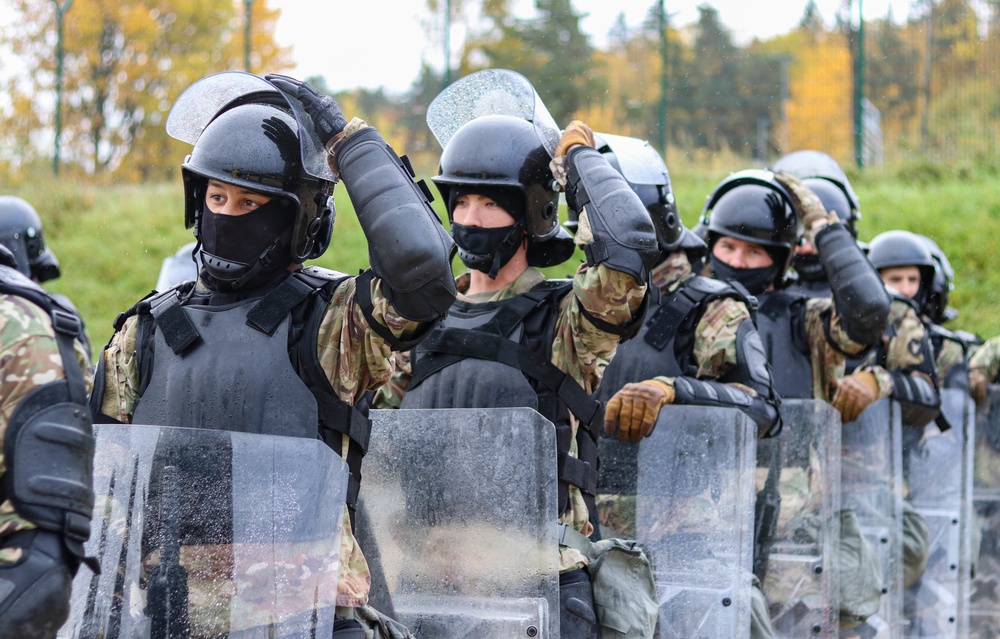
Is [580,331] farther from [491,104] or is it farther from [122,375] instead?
[122,375]

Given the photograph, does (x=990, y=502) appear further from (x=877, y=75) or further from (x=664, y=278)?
(x=877, y=75)

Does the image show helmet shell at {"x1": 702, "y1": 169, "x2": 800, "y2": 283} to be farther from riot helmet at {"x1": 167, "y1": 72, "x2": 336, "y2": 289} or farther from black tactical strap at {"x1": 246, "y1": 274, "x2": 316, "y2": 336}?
black tactical strap at {"x1": 246, "y1": 274, "x2": 316, "y2": 336}

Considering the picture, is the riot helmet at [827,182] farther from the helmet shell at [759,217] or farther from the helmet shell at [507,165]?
the helmet shell at [507,165]

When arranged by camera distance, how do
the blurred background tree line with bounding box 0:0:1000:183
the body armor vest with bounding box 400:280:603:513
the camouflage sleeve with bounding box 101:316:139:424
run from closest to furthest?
the camouflage sleeve with bounding box 101:316:139:424, the body armor vest with bounding box 400:280:603:513, the blurred background tree line with bounding box 0:0:1000:183

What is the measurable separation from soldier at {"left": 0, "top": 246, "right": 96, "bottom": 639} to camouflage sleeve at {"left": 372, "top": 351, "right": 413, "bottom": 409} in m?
2.06

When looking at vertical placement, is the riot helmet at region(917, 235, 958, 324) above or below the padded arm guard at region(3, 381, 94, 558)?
above

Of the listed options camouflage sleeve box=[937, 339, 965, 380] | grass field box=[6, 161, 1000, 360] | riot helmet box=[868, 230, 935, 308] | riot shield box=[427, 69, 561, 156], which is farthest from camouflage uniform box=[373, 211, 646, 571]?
grass field box=[6, 161, 1000, 360]

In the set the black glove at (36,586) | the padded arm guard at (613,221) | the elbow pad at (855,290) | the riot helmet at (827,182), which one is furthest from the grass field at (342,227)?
the black glove at (36,586)

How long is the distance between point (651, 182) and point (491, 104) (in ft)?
2.98

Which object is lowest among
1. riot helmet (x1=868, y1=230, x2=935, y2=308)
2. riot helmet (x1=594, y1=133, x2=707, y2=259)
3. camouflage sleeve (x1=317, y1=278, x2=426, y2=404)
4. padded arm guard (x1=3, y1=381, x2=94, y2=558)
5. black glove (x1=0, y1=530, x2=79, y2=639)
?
black glove (x1=0, y1=530, x2=79, y2=639)

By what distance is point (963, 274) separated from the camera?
1506 centimetres

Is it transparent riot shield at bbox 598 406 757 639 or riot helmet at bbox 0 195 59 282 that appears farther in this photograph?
riot helmet at bbox 0 195 59 282

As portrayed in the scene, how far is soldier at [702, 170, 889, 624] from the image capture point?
6.70 metres

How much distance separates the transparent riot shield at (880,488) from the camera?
23.1 feet
